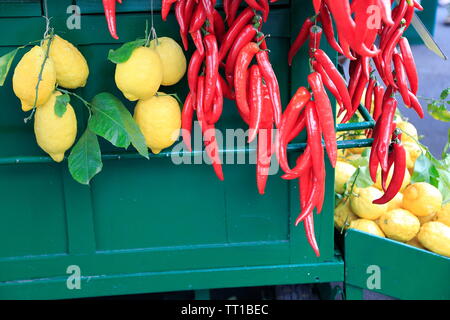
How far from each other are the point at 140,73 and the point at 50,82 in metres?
0.26

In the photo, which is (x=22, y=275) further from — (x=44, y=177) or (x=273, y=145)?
(x=273, y=145)

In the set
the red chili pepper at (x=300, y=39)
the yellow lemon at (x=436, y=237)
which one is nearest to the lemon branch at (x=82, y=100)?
the red chili pepper at (x=300, y=39)

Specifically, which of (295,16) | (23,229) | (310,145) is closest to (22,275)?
(23,229)

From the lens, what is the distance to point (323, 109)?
5.01ft

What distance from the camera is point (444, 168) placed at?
8.45 feet

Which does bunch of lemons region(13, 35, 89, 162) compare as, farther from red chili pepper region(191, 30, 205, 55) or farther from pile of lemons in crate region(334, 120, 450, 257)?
pile of lemons in crate region(334, 120, 450, 257)

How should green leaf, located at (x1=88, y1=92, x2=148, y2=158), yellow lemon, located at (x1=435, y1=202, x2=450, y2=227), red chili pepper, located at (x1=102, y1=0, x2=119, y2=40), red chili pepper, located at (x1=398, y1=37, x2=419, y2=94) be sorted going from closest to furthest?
red chili pepper, located at (x1=102, y1=0, x2=119, y2=40) → green leaf, located at (x1=88, y1=92, x2=148, y2=158) → red chili pepper, located at (x1=398, y1=37, x2=419, y2=94) → yellow lemon, located at (x1=435, y1=202, x2=450, y2=227)

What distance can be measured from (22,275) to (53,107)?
71cm

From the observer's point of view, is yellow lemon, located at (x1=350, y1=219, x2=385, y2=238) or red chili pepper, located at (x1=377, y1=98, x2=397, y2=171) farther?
yellow lemon, located at (x1=350, y1=219, x2=385, y2=238)

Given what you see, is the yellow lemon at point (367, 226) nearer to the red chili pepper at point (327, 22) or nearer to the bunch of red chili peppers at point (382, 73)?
the bunch of red chili peppers at point (382, 73)

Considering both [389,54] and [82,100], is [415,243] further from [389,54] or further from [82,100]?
[82,100]

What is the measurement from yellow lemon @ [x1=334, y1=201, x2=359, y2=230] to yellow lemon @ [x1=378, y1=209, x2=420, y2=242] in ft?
0.39

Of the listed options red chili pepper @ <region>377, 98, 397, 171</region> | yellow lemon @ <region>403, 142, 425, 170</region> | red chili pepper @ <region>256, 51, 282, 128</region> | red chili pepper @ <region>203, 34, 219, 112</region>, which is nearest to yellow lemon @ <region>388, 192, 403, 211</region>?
yellow lemon @ <region>403, 142, 425, 170</region>

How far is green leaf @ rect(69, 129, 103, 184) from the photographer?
166 centimetres
